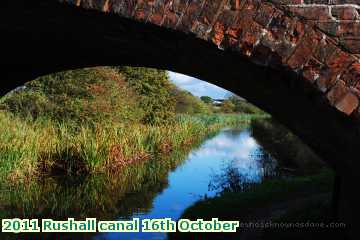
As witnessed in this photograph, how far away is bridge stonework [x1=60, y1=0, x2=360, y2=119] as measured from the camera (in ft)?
10.9

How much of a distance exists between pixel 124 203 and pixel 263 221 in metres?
4.72

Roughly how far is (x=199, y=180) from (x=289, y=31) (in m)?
12.7

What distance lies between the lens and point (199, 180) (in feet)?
51.8

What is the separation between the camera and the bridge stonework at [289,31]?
3.32 m

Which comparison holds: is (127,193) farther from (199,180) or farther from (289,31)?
(289,31)

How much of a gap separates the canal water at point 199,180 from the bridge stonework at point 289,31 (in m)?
6.64

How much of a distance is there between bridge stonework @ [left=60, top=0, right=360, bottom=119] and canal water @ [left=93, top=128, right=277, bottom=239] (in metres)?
6.64

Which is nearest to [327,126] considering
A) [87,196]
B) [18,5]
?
[18,5]

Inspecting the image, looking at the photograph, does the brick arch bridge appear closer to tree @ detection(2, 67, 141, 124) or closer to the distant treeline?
the distant treeline

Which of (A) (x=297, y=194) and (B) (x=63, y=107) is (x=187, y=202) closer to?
(A) (x=297, y=194)

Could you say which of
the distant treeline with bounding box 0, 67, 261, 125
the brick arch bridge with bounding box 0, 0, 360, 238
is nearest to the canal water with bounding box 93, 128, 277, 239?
the distant treeline with bounding box 0, 67, 261, 125

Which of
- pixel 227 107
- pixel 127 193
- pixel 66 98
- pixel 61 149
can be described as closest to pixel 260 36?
pixel 127 193

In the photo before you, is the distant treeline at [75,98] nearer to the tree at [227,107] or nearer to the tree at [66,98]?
the tree at [66,98]

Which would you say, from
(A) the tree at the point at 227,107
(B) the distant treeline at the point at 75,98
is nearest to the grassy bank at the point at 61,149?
(B) the distant treeline at the point at 75,98
